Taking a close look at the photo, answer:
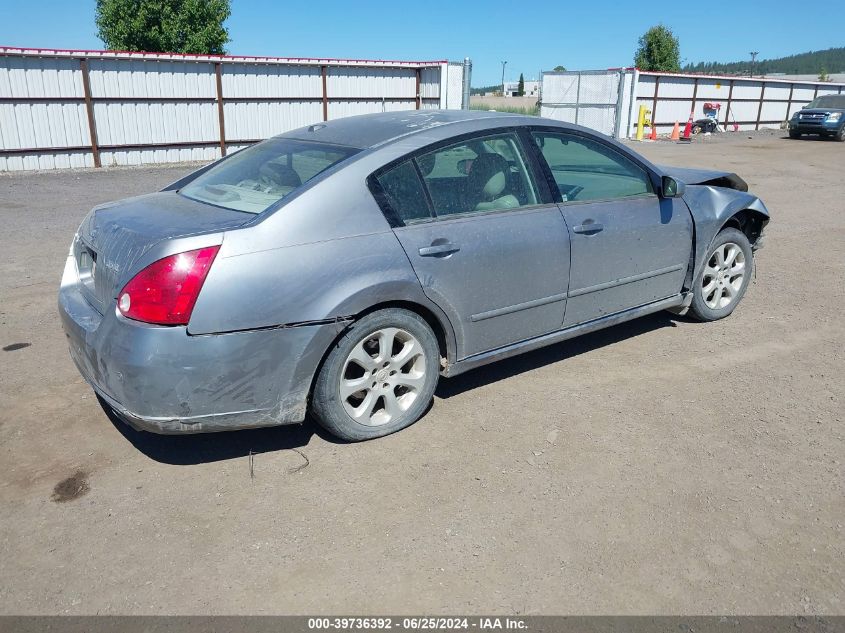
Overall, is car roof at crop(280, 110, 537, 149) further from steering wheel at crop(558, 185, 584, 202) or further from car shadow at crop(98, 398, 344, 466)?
car shadow at crop(98, 398, 344, 466)

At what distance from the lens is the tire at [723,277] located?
520cm

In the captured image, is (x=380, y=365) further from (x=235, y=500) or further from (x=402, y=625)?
(x=402, y=625)

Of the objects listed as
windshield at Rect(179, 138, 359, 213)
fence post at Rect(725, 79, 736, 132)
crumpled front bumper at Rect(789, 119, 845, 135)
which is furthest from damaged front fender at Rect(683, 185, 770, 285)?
fence post at Rect(725, 79, 736, 132)

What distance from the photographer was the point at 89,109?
16.0 m

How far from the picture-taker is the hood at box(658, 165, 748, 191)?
5.23 meters

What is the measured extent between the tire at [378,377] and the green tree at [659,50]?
5941 centimetres

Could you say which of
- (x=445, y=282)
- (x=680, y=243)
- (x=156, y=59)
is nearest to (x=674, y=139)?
(x=156, y=59)

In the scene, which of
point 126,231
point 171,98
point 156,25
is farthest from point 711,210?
point 156,25

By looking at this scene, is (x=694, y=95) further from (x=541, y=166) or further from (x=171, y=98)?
(x=541, y=166)

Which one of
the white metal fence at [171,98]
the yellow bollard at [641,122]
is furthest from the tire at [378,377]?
the yellow bollard at [641,122]

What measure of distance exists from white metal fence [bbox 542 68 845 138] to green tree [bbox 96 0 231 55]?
1906cm

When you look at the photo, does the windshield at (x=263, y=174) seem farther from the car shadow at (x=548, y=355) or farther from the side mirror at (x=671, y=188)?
the side mirror at (x=671, y=188)

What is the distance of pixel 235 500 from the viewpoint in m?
3.08

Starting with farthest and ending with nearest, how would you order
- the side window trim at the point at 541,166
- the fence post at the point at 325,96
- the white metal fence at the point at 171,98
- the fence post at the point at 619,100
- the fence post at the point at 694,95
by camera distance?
the fence post at the point at 694,95, the fence post at the point at 619,100, the fence post at the point at 325,96, the white metal fence at the point at 171,98, the side window trim at the point at 541,166
